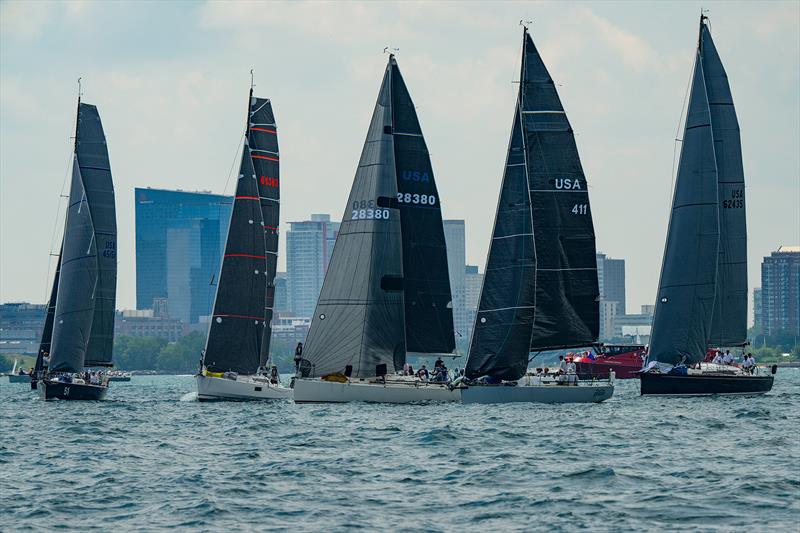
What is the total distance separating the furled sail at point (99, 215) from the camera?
230ft

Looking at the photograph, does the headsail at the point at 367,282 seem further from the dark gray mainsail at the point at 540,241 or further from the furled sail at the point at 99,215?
the furled sail at the point at 99,215

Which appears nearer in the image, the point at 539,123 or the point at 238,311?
the point at 539,123

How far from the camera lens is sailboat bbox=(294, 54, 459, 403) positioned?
185 feet

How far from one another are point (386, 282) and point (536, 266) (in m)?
6.08

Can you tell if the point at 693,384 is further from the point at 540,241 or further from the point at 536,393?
the point at 540,241

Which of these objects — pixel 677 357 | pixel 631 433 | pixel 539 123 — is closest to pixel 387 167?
pixel 539 123

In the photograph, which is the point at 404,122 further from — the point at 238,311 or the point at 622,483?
the point at 622,483

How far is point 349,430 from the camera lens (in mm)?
44188

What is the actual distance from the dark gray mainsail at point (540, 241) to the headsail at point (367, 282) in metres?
3.54

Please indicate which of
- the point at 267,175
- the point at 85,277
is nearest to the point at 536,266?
the point at 267,175

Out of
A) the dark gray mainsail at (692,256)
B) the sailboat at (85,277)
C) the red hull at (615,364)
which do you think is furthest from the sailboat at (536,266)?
the red hull at (615,364)

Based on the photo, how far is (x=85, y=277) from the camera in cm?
6806

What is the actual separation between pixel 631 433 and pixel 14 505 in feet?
64.8

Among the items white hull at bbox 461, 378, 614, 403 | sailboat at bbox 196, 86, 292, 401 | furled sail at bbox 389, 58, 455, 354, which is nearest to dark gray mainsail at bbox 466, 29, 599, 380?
white hull at bbox 461, 378, 614, 403
